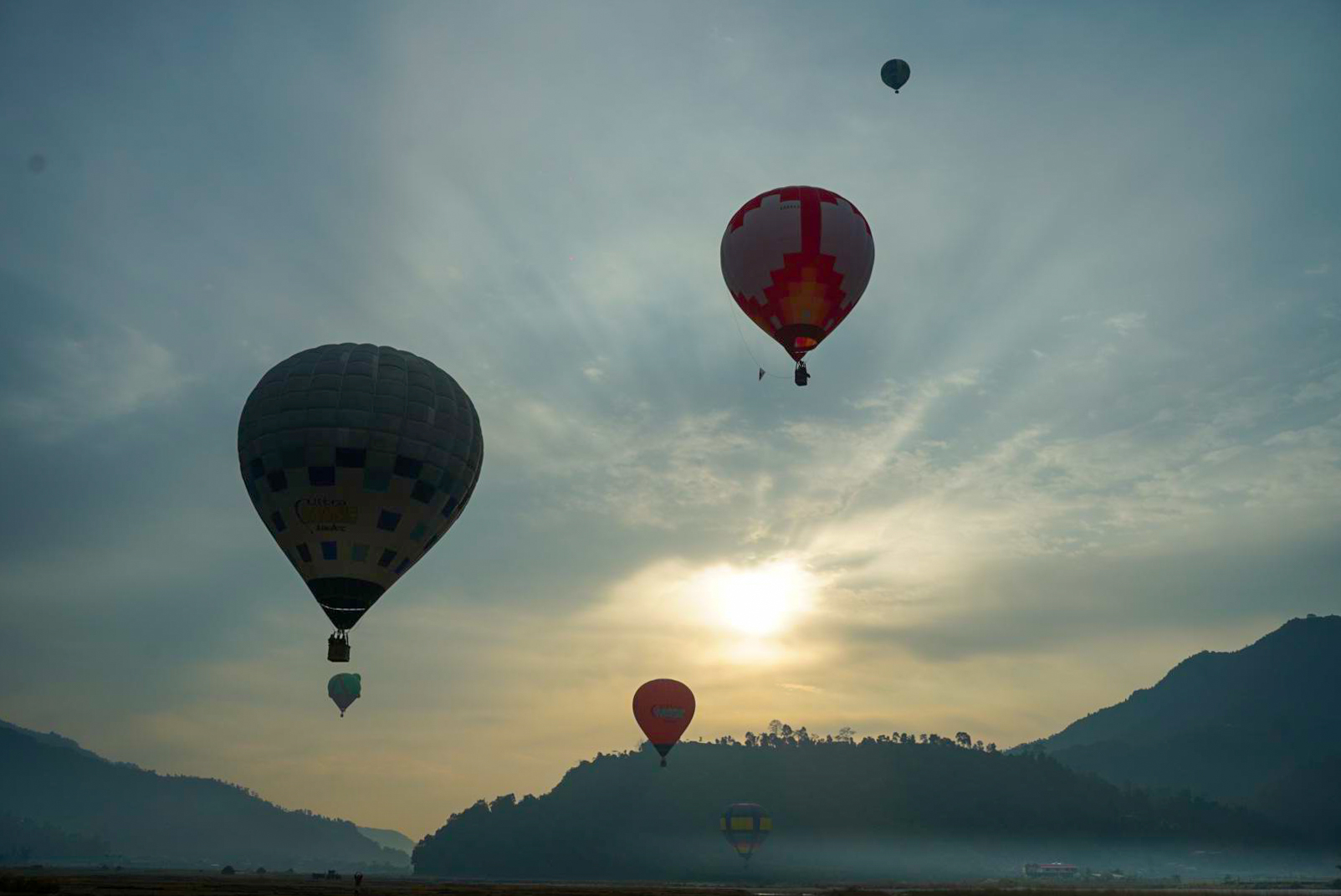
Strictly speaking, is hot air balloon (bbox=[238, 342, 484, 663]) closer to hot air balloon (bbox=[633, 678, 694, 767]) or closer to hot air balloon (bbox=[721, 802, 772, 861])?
hot air balloon (bbox=[633, 678, 694, 767])

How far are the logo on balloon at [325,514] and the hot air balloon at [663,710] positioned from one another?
5970cm

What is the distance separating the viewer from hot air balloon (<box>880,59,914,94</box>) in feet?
241

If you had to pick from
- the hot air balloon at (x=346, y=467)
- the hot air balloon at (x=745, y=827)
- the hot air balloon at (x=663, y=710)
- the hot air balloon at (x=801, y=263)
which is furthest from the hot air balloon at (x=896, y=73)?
the hot air balloon at (x=745, y=827)

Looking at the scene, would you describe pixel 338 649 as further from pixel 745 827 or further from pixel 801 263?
pixel 745 827

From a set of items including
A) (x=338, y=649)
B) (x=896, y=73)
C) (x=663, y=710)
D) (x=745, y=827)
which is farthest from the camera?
(x=745, y=827)

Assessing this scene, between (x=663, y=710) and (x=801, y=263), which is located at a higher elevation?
(x=801, y=263)

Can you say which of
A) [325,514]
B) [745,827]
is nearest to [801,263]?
[325,514]

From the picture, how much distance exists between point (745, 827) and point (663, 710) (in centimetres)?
6126

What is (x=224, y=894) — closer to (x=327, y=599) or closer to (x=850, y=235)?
(x=327, y=599)

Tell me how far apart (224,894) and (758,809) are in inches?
4547

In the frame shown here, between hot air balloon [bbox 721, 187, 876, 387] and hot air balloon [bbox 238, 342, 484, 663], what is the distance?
718 inches

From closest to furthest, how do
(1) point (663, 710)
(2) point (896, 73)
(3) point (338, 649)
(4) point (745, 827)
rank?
(3) point (338, 649)
(2) point (896, 73)
(1) point (663, 710)
(4) point (745, 827)

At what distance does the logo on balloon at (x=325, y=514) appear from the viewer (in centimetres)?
5159

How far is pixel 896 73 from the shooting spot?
73.4m
